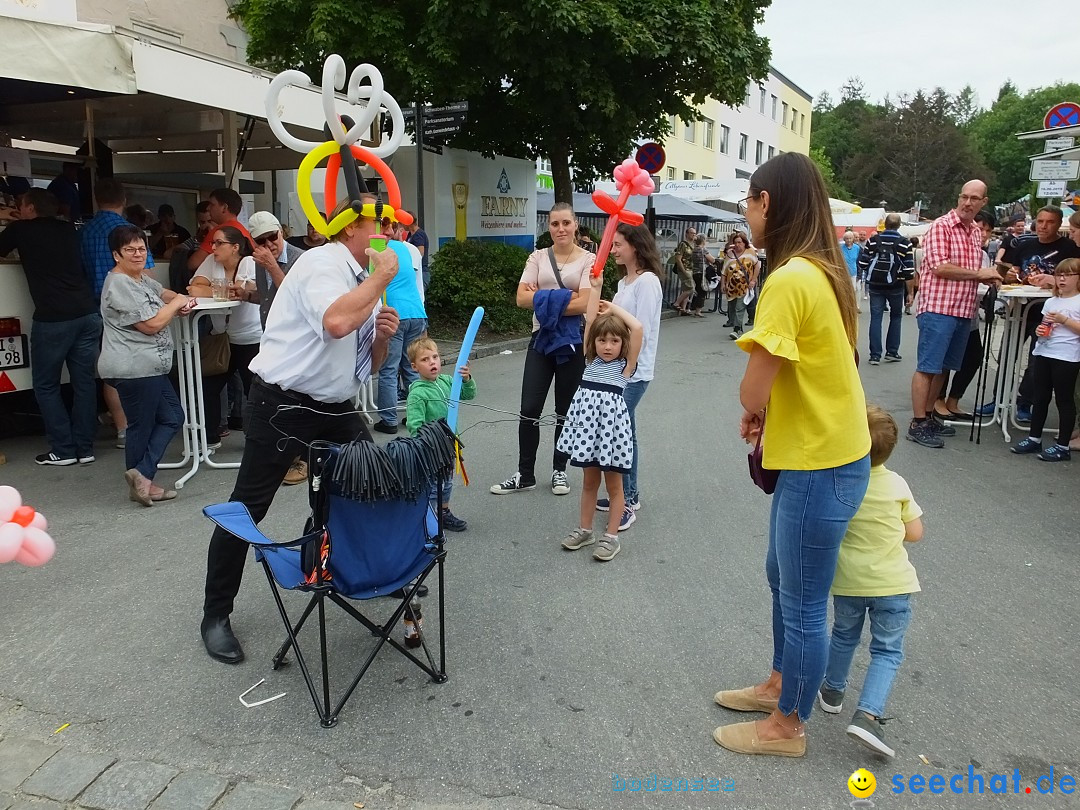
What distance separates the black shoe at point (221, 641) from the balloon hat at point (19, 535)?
34.7 inches

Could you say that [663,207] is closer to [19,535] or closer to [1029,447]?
[1029,447]

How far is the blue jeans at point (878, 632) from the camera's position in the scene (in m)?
2.64

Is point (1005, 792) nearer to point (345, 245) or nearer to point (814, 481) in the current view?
point (814, 481)

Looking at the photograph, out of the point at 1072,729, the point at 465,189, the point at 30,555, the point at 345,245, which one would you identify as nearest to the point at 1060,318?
the point at 1072,729


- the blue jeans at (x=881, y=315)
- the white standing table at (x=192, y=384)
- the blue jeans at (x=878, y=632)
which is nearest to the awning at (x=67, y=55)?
the white standing table at (x=192, y=384)

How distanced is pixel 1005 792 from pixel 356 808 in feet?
6.58

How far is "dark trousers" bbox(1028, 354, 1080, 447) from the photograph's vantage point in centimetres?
624

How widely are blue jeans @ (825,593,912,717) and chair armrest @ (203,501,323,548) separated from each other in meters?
1.82

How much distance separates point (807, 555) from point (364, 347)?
185 cm

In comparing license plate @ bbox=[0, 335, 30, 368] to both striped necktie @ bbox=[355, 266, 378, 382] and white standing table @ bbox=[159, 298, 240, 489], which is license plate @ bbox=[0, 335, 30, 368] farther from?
striped necktie @ bbox=[355, 266, 378, 382]

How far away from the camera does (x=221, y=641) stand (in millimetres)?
3238

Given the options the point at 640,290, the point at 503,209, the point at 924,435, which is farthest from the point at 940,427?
the point at 503,209

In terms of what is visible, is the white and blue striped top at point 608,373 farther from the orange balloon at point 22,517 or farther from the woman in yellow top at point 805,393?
the orange balloon at point 22,517

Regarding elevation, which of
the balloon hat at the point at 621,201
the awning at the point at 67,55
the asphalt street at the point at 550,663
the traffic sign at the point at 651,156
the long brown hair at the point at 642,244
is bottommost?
the asphalt street at the point at 550,663
